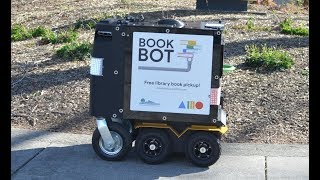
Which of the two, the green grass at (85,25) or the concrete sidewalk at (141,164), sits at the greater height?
the green grass at (85,25)

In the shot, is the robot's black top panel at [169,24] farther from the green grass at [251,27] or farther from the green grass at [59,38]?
the green grass at [251,27]

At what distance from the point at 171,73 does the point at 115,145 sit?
0.82 meters

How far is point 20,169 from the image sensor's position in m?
6.16

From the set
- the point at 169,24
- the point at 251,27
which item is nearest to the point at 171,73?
the point at 169,24

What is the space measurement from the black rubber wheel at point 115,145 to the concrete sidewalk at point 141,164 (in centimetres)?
7

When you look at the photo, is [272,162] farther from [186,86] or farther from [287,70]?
[287,70]

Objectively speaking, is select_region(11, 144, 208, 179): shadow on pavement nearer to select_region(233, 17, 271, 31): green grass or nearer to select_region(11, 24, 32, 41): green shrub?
select_region(11, 24, 32, 41): green shrub

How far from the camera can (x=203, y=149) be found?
6195 millimetres

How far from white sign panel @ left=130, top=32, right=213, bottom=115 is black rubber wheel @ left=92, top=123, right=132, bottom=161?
0.79 ft

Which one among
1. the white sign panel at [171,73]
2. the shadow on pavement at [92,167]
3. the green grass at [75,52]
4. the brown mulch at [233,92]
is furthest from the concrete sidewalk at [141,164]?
the green grass at [75,52]

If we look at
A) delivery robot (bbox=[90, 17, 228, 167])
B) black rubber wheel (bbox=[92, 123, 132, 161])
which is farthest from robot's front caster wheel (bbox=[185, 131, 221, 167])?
black rubber wheel (bbox=[92, 123, 132, 161])

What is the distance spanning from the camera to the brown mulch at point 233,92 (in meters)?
7.36
